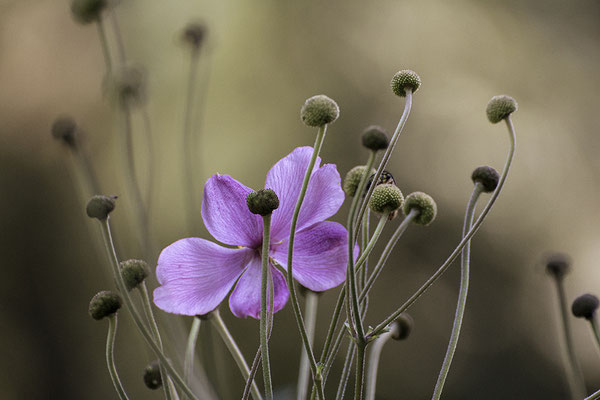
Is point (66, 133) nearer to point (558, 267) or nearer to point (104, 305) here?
point (104, 305)

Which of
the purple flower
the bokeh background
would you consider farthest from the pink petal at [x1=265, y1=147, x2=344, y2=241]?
the bokeh background

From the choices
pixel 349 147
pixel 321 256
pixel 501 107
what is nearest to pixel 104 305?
pixel 321 256

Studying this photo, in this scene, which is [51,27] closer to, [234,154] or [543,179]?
[234,154]

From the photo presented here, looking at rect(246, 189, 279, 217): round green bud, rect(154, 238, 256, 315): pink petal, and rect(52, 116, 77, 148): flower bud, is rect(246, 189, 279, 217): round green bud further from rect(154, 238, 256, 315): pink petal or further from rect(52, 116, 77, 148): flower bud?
rect(52, 116, 77, 148): flower bud

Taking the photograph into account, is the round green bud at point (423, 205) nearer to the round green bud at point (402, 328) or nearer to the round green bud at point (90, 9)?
the round green bud at point (402, 328)

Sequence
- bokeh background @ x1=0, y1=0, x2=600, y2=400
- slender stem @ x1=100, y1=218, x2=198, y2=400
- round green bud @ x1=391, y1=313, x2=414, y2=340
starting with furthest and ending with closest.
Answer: bokeh background @ x1=0, y1=0, x2=600, y2=400
round green bud @ x1=391, y1=313, x2=414, y2=340
slender stem @ x1=100, y1=218, x2=198, y2=400

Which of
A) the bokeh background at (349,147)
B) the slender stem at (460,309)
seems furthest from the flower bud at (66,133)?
the bokeh background at (349,147)
